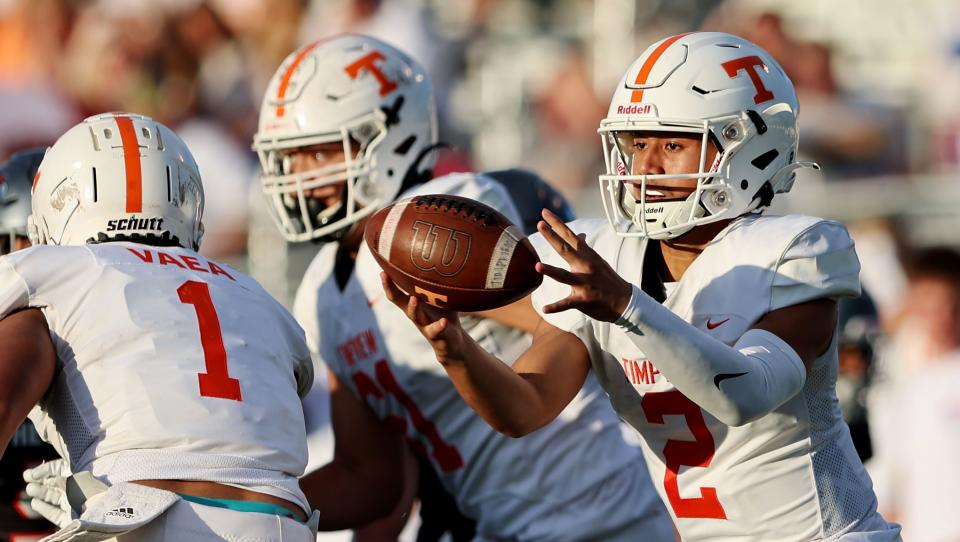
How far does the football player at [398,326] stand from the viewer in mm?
4246

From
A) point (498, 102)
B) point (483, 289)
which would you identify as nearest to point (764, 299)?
point (483, 289)

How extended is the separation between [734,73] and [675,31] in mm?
6465

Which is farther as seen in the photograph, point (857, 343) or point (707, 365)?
point (857, 343)

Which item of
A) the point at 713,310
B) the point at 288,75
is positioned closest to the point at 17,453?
the point at 288,75

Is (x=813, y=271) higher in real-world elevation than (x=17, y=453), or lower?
higher

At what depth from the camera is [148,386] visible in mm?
3021

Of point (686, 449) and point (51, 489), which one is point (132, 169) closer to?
point (51, 489)

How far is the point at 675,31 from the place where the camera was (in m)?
9.88

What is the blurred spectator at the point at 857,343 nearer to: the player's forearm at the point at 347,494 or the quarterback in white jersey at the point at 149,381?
the player's forearm at the point at 347,494

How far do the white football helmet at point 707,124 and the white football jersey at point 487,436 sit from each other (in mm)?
719

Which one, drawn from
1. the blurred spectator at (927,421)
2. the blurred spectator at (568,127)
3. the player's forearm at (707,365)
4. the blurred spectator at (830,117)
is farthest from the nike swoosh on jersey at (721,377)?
the blurred spectator at (830,117)

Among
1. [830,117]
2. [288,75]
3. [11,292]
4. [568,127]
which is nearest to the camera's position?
[11,292]

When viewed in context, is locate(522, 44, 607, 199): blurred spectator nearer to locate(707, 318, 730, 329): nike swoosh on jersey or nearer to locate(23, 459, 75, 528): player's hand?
locate(707, 318, 730, 329): nike swoosh on jersey

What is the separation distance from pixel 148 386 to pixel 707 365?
113 centimetres
